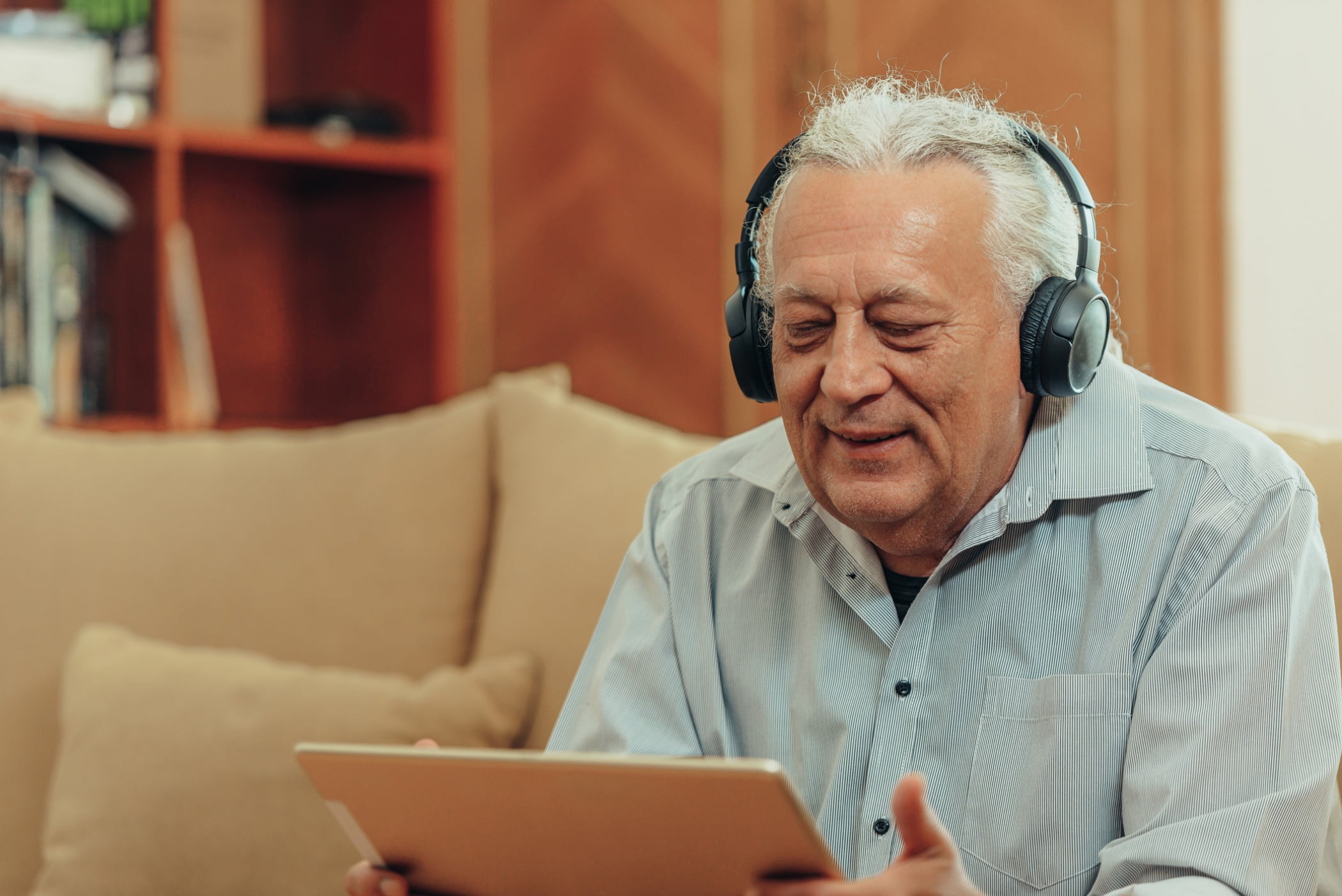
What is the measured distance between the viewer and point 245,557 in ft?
5.16

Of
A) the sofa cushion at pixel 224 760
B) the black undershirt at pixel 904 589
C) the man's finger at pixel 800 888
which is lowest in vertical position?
the sofa cushion at pixel 224 760

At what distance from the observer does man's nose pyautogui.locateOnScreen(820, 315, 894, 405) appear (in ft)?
3.39

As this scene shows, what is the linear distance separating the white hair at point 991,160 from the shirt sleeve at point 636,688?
15.0 inches

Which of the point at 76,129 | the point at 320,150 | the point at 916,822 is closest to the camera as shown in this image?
the point at 916,822

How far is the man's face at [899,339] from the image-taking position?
1031 millimetres

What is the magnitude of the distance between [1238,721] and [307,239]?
2.14 metres

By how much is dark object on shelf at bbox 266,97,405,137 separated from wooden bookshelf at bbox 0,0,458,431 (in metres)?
0.03

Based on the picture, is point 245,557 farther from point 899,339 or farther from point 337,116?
point 337,116

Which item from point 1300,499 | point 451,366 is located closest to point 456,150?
point 451,366

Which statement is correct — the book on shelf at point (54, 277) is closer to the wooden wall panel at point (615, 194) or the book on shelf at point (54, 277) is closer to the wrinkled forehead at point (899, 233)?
the wooden wall panel at point (615, 194)

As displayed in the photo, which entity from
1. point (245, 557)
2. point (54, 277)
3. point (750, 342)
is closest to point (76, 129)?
point (54, 277)

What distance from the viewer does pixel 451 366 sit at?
2.48m

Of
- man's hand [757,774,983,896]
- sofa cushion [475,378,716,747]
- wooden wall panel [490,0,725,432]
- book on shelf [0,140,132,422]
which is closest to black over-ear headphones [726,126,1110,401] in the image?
man's hand [757,774,983,896]

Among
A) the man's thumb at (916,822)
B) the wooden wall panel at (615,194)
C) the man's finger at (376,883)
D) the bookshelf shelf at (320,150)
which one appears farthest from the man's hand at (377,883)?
the bookshelf shelf at (320,150)
